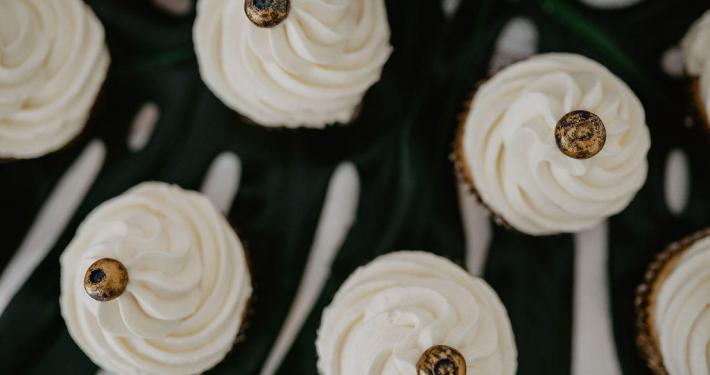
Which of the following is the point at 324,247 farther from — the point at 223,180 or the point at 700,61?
the point at 700,61

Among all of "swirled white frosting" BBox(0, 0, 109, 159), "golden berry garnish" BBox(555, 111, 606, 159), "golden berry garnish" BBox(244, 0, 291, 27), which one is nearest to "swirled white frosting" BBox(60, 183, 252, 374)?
"swirled white frosting" BBox(0, 0, 109, 159)

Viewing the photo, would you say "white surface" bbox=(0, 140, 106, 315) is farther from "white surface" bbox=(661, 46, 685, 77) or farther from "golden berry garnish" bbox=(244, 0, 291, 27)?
"white surface" bbox=(661, 46, 685, 77)

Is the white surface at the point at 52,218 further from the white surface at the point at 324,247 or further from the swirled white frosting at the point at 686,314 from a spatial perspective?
the swirled white frosting at the point at 686,314

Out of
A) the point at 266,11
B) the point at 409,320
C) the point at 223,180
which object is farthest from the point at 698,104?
the point at 223,180

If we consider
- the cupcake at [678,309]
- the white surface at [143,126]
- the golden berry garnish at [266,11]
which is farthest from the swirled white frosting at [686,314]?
the white surface at [143,126]

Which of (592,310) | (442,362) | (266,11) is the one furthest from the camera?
(592,310)
